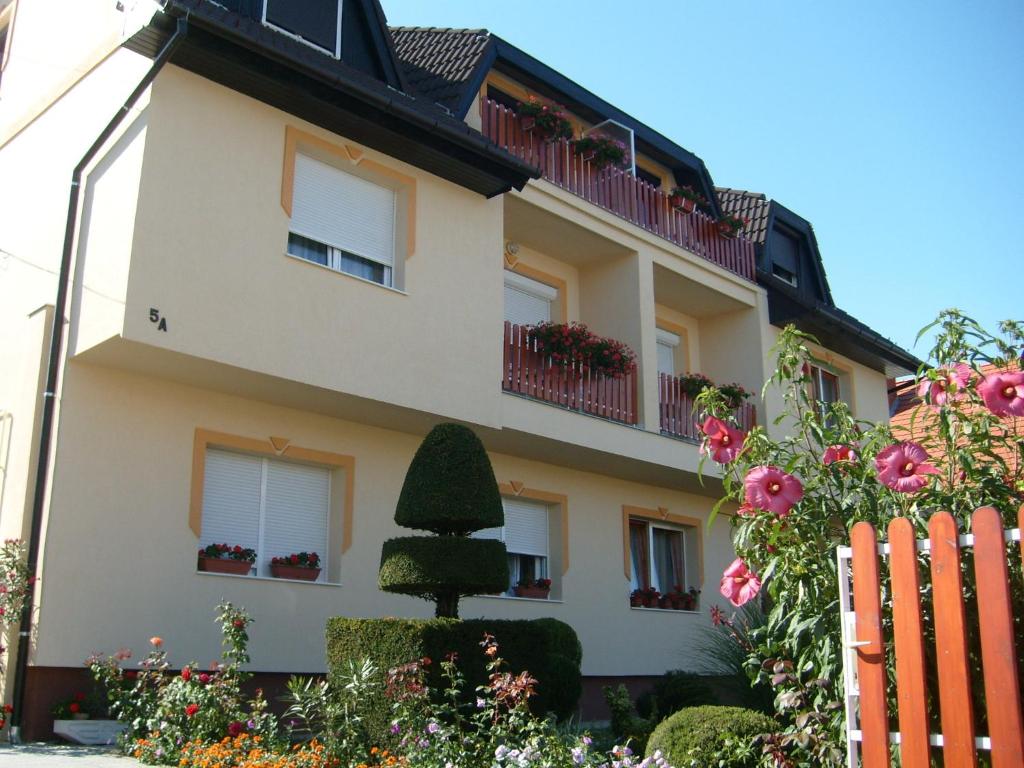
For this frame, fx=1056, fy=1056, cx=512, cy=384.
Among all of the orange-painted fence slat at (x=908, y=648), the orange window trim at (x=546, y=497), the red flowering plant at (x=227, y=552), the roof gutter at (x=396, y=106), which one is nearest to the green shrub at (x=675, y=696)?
the orange window trim at (x=546, y=497)

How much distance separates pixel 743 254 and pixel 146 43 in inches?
448

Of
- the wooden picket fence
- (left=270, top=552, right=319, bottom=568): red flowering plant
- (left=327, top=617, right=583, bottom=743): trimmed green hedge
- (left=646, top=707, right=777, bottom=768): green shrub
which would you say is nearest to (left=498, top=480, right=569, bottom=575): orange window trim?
(left=270, top=552, right=319, bottom=568): red flowering plant

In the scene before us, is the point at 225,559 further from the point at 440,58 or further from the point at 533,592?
the point at 440,58

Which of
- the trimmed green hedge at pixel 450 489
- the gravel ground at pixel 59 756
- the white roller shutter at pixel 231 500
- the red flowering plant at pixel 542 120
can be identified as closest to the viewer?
the gravel ground at pixel 59 756

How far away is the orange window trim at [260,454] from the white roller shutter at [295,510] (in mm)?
182

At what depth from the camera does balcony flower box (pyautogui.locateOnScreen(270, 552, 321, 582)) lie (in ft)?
37.1

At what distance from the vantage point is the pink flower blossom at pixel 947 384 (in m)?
5.80

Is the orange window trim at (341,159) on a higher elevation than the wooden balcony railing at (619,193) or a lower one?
lower

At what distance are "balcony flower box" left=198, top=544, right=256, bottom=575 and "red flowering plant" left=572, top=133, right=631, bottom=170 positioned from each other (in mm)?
7855

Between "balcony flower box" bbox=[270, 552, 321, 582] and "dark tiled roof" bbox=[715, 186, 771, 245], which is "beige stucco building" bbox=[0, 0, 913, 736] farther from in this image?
"dark tiled roof" bbox=[715, 186, 771, 245]

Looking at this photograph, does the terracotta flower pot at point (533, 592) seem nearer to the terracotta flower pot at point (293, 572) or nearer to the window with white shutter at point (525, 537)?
the window with white shutter at point (525, 537)

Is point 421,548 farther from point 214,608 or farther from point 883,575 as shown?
point 883,575

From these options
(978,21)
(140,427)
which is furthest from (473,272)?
(978,21)

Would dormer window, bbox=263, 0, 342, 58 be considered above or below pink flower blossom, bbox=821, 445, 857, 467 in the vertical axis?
above
